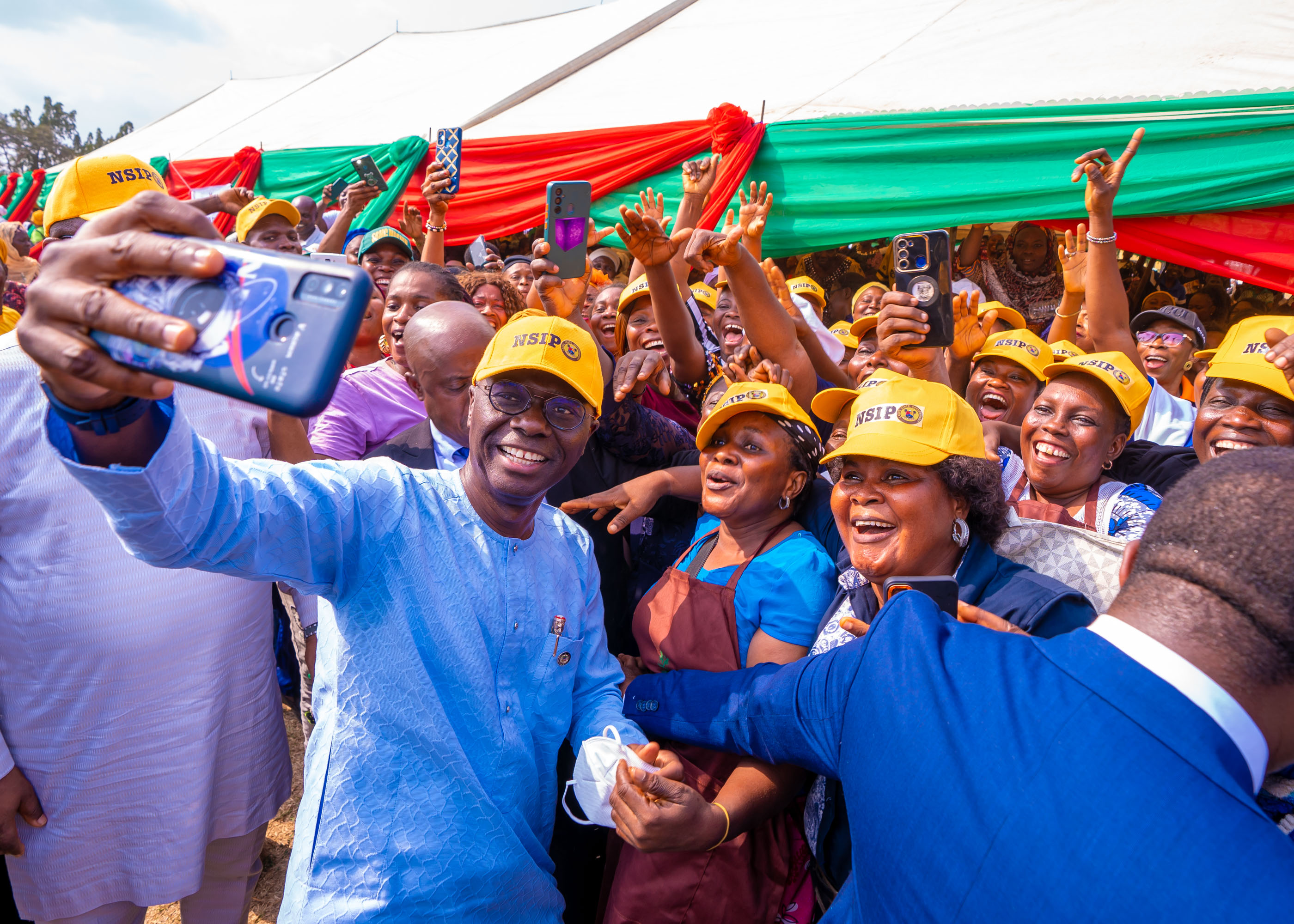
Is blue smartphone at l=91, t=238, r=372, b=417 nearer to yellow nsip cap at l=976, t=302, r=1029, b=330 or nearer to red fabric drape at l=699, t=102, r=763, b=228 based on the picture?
yellow nsip cap at l=976, t=302, r=1029, b=330

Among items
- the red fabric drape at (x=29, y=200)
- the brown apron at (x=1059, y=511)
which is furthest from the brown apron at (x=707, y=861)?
the red fabric drape at (x=29, y=200)

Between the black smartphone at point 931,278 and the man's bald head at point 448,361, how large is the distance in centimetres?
152

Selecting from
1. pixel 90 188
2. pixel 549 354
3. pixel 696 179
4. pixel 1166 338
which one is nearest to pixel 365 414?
pixel 90 188

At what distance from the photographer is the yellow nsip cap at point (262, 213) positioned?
375cm

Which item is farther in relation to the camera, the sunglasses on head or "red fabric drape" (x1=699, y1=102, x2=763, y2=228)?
"red fabric drape" (x1=699, y1=102, x2=763, y2=228)

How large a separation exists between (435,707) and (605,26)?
10.2 meters

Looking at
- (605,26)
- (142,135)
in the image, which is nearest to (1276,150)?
(605,26)

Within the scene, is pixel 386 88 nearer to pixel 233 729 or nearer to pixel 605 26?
pixel 605 26

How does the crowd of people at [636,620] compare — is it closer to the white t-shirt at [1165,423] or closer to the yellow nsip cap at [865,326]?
the white t-shirt at [1165,423]

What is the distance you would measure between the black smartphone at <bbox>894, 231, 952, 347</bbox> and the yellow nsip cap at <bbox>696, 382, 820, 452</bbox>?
2.27 feet

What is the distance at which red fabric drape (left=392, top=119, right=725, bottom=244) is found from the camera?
6.24 metres

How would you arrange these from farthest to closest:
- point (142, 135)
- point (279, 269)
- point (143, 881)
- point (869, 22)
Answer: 1. point (142, 135)
2. point (869, 22)
3. point (143, 881)
4. point (279, 269)

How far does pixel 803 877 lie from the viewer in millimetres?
1869

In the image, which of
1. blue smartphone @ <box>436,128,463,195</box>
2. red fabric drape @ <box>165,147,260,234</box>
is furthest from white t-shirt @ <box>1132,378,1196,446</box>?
red fabric drape @ <box>165,147,260,234</box>
